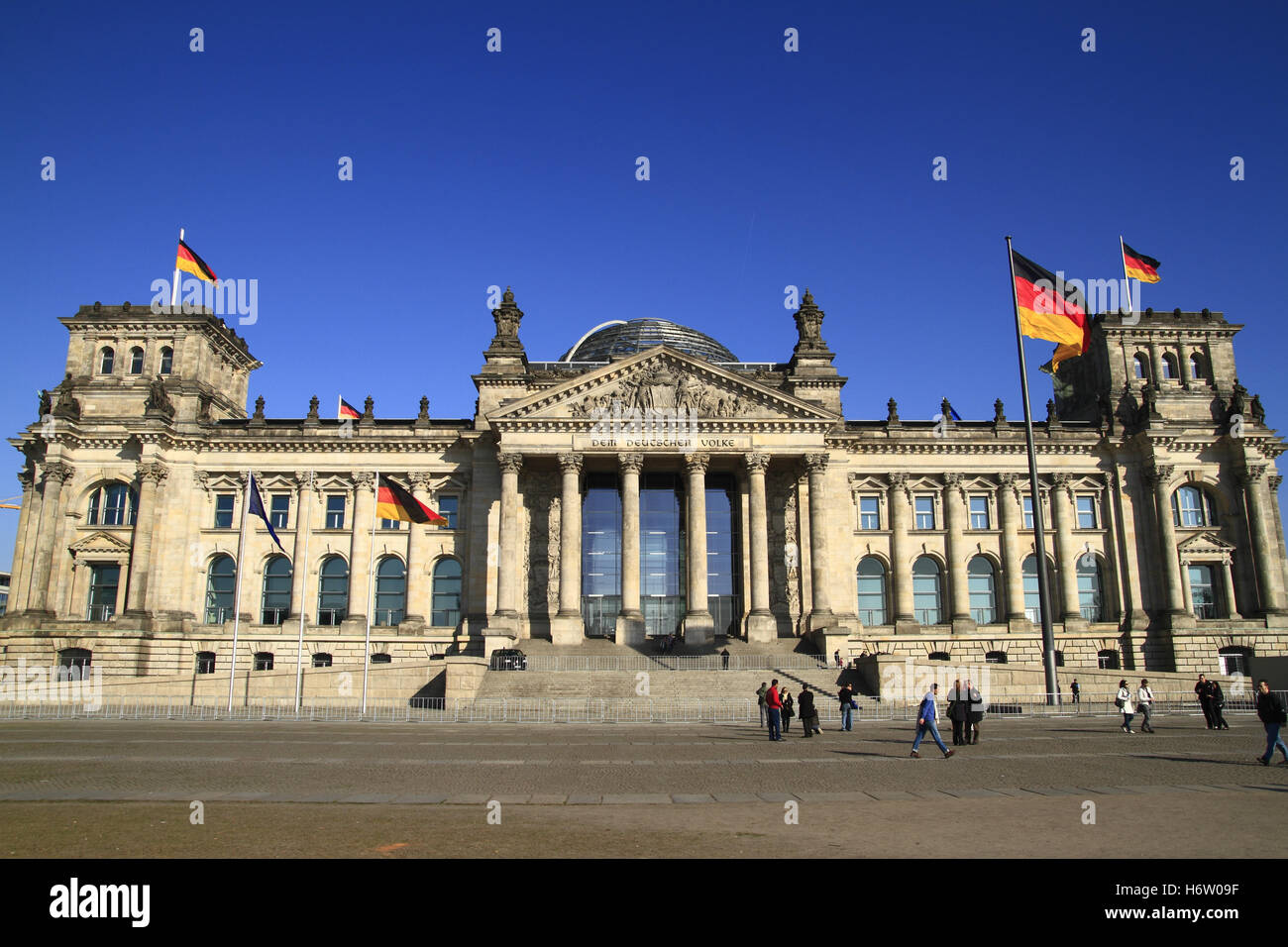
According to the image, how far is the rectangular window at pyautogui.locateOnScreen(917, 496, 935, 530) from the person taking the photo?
5906 centimetres

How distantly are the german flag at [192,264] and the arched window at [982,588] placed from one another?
2010 inches

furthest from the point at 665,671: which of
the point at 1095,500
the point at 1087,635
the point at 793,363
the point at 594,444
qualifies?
the point at 1095,500

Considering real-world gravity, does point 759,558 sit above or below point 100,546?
below

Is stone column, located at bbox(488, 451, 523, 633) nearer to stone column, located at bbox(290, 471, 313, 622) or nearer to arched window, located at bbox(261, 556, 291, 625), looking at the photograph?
stone column, located at bbox(290, 471, 313, 622)

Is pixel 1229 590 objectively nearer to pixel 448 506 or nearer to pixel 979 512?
pixel 979 512

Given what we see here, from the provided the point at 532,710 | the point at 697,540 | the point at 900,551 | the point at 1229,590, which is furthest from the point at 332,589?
the point at 1229,590

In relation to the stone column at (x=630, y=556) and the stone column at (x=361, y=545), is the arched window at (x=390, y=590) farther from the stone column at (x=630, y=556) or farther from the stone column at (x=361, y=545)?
the stone column at (x=630, y=556)

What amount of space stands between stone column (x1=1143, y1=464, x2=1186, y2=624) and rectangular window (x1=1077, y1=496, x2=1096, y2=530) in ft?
11.9

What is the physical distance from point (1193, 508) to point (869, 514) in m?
21.0

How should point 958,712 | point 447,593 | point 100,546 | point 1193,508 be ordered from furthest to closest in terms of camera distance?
point 1193,508, point 447,593, point 100,546, point 958,712

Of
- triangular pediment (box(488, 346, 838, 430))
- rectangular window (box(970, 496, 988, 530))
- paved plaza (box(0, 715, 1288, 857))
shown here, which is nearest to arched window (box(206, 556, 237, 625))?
triangular pediment (box(488, 346, 838, 430))

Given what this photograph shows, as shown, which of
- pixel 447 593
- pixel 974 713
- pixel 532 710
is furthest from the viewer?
pixel 447 593

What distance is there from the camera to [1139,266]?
5019cm

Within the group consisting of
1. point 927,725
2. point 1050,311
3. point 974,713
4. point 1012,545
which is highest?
point 1050,311
